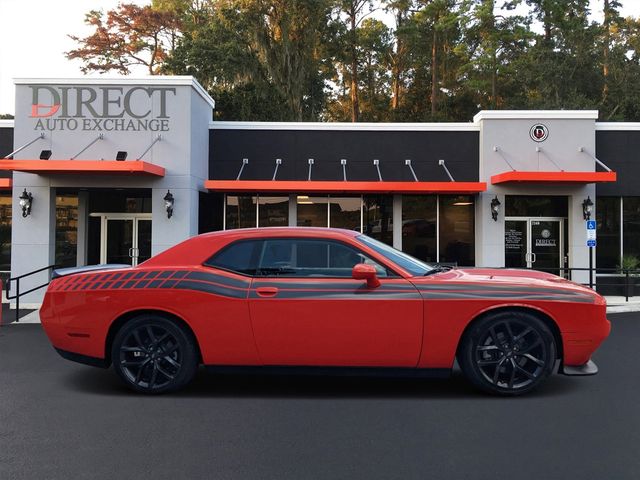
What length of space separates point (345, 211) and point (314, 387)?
38.9ft

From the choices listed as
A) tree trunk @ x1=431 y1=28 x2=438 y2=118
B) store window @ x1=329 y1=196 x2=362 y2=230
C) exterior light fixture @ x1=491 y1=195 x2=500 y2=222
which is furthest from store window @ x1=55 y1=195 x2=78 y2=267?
tree trunk @ x1=431 y1=28 x2=438 y2=118

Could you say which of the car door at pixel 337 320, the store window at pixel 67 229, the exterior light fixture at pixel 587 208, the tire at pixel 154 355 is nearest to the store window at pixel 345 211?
the exterior light fixture at pixel 587 208

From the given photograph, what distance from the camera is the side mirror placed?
18.0 feet

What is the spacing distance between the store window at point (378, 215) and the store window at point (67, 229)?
8337 millimetres

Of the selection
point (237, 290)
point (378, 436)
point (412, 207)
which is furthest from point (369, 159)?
point (378, 436)

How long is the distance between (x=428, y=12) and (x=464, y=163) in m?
21.0

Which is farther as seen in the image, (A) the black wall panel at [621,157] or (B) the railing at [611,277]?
(A) the black wall panel at [621,157]

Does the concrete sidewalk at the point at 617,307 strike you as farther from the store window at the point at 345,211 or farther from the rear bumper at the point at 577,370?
the rear bumper at the point at 577,370

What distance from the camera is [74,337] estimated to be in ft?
19.9

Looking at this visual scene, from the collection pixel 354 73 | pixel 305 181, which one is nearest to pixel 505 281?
pixel 305 181

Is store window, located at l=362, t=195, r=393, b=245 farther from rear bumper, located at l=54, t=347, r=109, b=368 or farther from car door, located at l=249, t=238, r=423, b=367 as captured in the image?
rear bumper, located at l=54, t=347, r=109, b=368

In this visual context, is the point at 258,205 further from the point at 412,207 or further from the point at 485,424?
the point at 485,424

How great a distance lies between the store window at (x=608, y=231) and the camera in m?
18.0

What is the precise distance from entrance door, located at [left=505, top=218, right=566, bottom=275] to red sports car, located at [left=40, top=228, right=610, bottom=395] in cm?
1206
